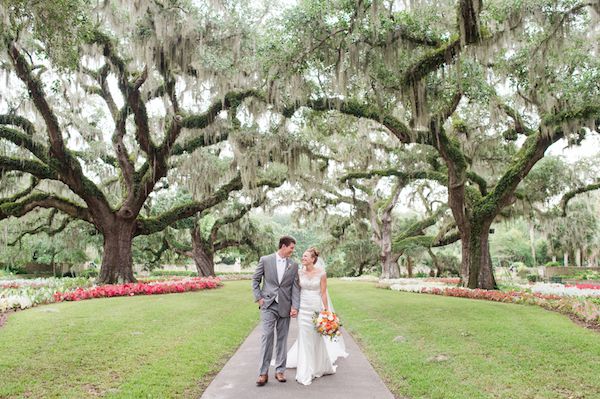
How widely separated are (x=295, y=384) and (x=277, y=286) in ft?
3.53

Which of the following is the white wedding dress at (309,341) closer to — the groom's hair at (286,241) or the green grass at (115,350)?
the groom's hair at (286,241)

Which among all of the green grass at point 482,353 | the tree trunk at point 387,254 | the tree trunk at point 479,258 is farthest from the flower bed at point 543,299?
the tree trunk at point 387,254

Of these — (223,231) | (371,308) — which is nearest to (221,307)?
(371,308)

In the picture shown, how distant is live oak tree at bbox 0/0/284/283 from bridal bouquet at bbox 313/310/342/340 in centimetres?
602

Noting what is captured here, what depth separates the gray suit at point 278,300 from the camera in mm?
5391

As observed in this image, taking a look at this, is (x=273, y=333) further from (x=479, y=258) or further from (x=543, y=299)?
A: (x=479, y=258)

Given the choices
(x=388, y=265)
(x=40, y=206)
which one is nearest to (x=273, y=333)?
(x=40, y=206)

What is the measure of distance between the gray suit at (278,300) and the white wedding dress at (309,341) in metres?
0.23

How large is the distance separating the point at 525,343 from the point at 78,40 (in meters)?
8.79

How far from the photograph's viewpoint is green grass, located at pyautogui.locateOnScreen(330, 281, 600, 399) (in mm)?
5133

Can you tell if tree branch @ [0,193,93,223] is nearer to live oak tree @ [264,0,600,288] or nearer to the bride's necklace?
live oak tree @ [264,0,600,288]

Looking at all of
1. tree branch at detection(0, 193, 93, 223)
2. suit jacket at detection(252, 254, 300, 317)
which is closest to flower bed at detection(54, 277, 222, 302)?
tree branch at detection(0, 193, 93, 223)

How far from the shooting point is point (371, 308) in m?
12.9

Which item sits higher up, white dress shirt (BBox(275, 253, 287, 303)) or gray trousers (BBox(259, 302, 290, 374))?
white dress shirt (BBox(275, 253, 287, 303))
